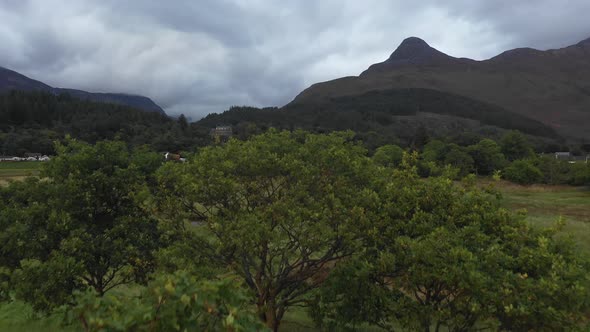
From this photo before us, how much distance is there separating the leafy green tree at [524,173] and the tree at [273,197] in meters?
76.1

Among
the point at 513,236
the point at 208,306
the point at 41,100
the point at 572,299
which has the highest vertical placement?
the point at 41,100

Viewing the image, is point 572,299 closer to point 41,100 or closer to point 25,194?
point 25,194

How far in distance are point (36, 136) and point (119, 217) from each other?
12863 cm

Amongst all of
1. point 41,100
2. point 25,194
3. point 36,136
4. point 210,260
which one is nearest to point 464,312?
point 210,260

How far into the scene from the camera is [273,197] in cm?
1001

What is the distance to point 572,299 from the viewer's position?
7.07 meters

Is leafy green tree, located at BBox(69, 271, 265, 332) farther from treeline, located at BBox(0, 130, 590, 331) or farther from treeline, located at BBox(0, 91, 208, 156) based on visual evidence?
treeline, located at BBox(0, 91, 208, 156)

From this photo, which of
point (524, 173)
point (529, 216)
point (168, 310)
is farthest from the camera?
point (524, 173)

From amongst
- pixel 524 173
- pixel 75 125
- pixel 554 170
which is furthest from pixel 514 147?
pixel 75 125

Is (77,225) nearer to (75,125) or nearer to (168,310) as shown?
(168,310)

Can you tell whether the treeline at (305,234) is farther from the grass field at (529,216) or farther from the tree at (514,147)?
the tree at (514,147)

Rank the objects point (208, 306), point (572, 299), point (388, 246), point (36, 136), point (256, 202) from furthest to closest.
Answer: point (36, 136)
point (256, 202)
point (388, 246)
point (572, 299)
point (208, 306)

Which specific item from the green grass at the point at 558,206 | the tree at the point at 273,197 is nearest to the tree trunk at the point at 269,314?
the tree at the point at 273,197

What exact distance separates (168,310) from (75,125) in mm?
161830
